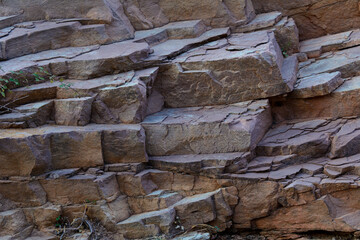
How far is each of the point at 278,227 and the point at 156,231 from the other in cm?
144

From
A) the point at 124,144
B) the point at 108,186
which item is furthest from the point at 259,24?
the point at 108,186

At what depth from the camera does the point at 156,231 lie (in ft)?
18.1

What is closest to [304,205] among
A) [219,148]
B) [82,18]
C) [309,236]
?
[309,236]

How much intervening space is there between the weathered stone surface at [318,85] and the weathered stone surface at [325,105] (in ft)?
0.26

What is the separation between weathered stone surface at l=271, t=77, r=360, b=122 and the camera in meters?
6.04

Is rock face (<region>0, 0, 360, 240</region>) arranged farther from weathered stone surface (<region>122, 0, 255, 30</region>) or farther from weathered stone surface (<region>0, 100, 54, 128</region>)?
weathered stone surface (<region>122, 0, 255, 30</region>)

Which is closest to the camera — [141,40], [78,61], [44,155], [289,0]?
[44,155]

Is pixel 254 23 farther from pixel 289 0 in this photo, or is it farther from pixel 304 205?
pixel 304 205

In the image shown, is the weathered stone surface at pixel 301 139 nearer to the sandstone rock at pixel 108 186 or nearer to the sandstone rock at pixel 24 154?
the sandstone rock at pixel 108 186

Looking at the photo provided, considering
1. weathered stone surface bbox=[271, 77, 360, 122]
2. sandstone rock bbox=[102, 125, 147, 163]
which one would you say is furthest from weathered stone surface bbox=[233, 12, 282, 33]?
sandstone rock bbox=[102, 125, 147, 163]

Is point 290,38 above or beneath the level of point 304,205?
above

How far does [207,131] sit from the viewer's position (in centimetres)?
582

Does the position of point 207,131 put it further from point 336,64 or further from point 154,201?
point 336,64

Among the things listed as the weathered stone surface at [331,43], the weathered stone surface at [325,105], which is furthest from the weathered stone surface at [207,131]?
the weathered stone surface at [331,43]
